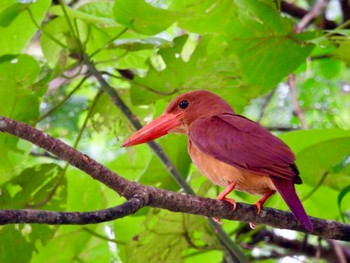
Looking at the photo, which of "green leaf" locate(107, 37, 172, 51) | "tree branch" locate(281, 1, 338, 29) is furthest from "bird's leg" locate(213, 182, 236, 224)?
"tree branch" locate(281, 1, 338, 29)

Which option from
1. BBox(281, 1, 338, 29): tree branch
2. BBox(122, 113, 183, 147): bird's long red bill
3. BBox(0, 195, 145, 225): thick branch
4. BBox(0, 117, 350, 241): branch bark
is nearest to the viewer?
BBox(0, 195, 145, 225): thick branch

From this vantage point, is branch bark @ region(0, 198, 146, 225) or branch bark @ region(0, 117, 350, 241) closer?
branch bark @ region(0, 198, 146, 225)

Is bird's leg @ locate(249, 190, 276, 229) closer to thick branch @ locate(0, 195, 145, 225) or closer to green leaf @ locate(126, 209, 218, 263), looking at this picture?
green leaf @ locate(126, 209, 218, 263)

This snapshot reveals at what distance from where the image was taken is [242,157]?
1.72 metres

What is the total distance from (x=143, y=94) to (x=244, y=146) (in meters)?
0.54

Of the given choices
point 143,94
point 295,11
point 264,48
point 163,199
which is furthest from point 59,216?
point 295,11

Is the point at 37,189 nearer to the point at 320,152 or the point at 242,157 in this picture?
the point at 242,157

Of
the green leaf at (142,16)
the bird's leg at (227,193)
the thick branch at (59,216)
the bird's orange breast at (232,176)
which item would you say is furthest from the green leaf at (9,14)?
the thick branch at (59,216)

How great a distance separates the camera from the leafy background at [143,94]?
6.79 feet

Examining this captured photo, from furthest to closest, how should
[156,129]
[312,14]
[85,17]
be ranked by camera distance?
[312,14] → [85,17] → [156,129]

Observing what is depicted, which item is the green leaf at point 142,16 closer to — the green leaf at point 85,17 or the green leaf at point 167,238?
the green leaf at point 85,17

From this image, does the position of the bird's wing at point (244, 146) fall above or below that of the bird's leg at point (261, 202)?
above

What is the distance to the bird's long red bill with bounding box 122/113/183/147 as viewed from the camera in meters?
1.90

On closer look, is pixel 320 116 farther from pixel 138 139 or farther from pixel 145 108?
pixel 138 139
